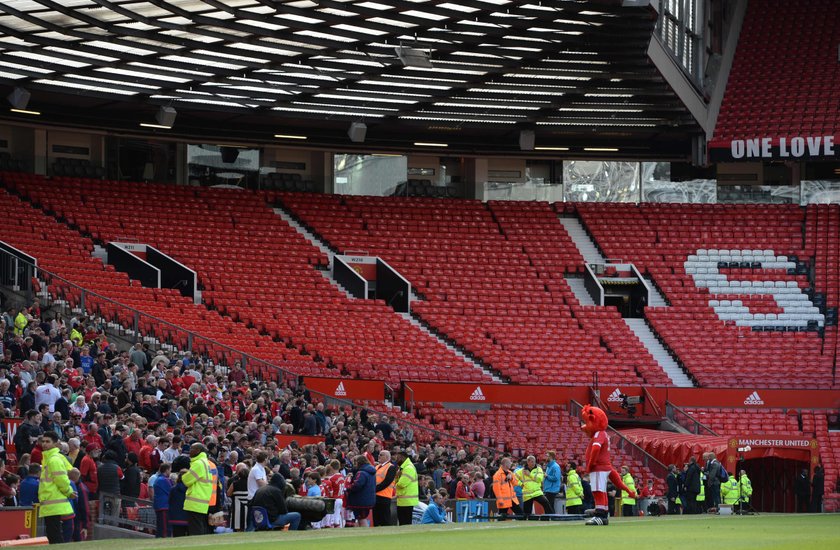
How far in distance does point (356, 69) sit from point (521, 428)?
34.6 feet

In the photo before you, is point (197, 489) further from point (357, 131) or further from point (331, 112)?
point (357, 131)

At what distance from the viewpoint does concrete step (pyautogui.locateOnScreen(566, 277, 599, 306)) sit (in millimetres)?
42000

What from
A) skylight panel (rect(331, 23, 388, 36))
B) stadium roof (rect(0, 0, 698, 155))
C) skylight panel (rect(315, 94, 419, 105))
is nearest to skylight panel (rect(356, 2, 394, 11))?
stadium roof (rect(0, 0, 698, 155))

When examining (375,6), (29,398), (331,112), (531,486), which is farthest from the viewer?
(331,112)

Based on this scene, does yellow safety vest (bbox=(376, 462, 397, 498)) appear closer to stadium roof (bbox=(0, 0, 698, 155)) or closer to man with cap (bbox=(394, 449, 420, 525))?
man with cap (bbox=(394, 449, 420, 525))

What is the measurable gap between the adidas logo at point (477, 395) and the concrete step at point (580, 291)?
306 inches

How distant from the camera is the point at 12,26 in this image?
31016 millimetres

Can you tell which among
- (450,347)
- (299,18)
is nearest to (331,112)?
(450,347)

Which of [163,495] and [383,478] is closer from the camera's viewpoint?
[163,495]

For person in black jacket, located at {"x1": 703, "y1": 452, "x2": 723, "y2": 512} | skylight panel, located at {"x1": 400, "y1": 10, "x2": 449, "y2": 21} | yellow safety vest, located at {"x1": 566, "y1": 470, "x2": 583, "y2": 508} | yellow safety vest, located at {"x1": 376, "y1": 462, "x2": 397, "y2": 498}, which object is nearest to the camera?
yellow safety vest, located at {"x1": 376, "y1": 462, "x2": 397, "y2": 498}

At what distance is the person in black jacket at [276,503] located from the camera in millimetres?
16703

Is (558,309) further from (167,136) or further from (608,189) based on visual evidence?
(167,136)

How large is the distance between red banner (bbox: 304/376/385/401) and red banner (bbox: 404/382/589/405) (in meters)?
1.00

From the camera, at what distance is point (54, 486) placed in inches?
598
